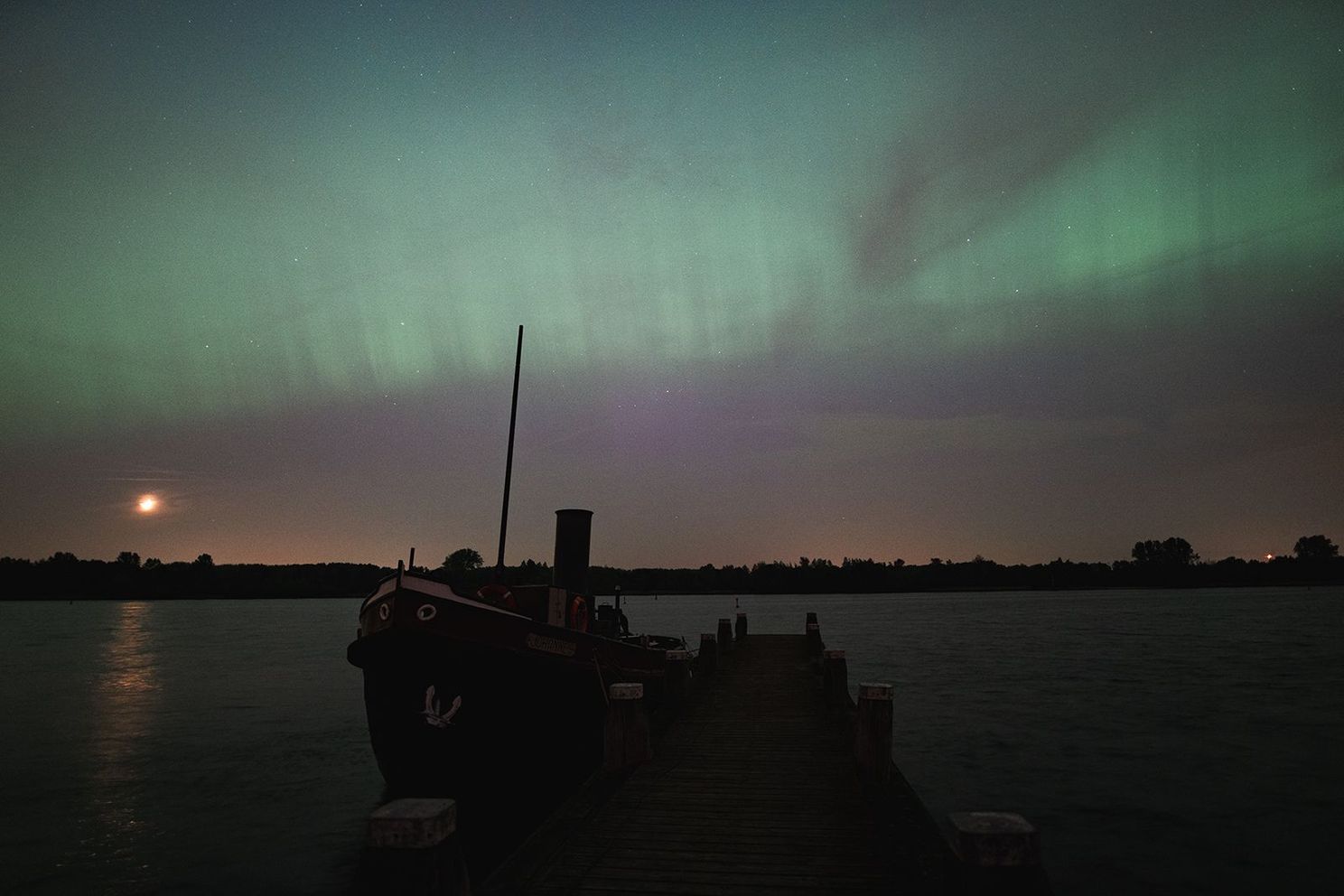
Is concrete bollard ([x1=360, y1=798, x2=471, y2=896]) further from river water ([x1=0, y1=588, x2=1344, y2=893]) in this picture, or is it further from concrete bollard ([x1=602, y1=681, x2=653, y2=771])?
river water ([x1=0, y1=588, x2=1344, y2=893])

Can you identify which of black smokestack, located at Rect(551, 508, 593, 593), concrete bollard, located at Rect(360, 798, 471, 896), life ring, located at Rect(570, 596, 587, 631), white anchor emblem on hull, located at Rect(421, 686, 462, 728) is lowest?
white anchor emblem on hull, located at Rect(421, 686, 462, 728)

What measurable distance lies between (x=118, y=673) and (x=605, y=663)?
4653 centimetres

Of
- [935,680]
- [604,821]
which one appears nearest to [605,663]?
[604,821]

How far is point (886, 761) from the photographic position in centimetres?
944

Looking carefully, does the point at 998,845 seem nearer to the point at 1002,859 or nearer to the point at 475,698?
the point at 1002,859

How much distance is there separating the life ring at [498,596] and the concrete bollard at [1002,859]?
12.0 meters

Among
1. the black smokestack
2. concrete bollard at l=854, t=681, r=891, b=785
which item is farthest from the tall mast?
concrete bollard at l=854, t=681, r=891, b=785

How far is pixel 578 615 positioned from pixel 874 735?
33.2ft

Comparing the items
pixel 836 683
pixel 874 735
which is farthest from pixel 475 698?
pixel 874 735

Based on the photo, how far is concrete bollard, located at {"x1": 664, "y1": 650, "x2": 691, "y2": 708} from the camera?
15133 mm

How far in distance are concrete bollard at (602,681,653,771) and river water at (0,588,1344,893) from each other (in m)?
6.24

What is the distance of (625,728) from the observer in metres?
10.8

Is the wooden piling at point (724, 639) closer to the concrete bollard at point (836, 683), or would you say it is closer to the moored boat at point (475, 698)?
the moored boat at point (475, 698)

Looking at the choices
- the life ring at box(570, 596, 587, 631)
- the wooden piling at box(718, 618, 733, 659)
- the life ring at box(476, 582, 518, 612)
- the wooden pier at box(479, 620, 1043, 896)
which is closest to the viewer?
the wooden pier at box(479, 620, 1043, 896)
